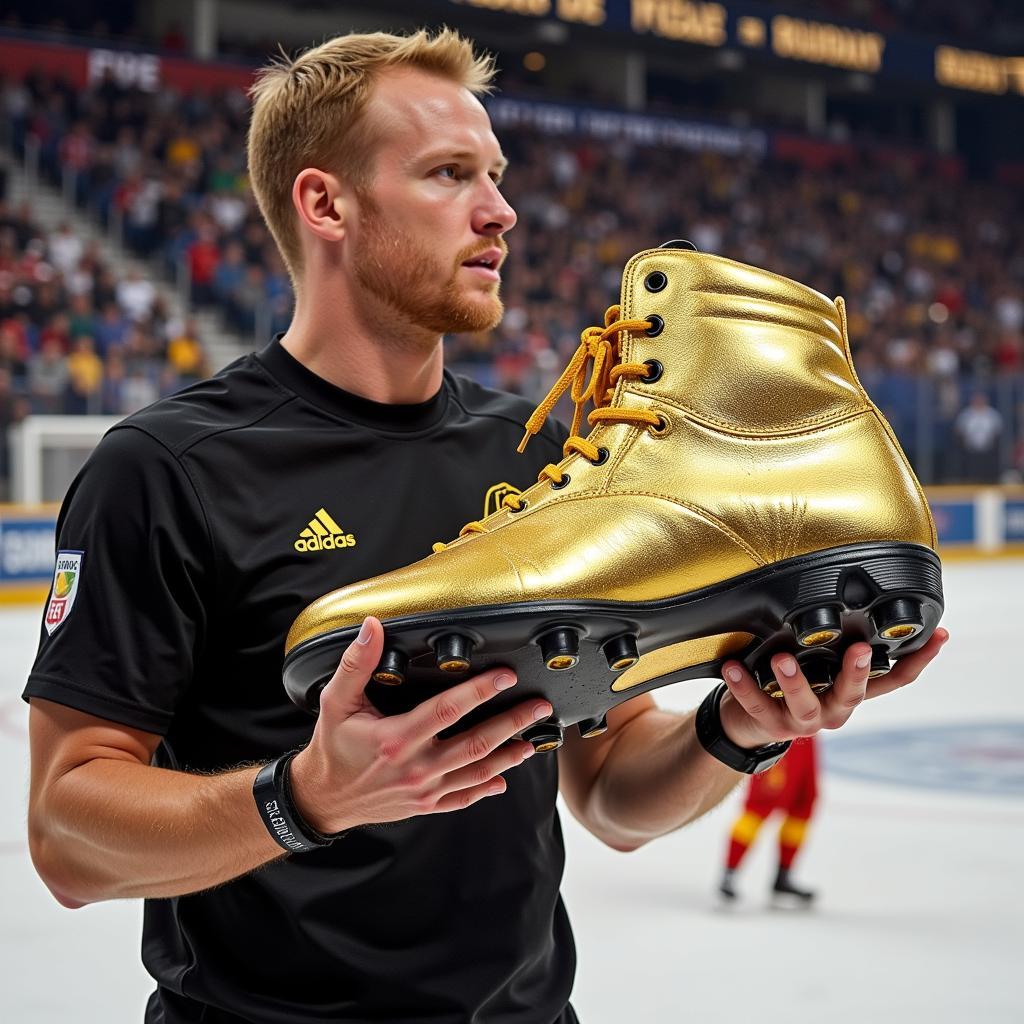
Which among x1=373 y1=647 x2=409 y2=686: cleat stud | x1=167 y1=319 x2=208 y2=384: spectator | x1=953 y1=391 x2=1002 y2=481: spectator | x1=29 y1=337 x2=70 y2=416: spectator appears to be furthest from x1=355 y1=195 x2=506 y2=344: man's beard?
x1=953 y1=391 x2=1002 y2=481: spectator

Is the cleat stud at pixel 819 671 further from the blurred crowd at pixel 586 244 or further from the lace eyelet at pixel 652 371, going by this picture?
the blurred crowd at pixel 586 244

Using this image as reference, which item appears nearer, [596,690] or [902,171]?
[596,690]

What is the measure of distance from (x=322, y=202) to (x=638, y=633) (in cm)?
70

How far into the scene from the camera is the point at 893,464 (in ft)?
4.88

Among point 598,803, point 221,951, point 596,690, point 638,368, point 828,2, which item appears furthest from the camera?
point 828,2

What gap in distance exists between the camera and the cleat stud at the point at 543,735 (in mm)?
1283

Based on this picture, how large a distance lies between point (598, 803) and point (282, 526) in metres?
0.59

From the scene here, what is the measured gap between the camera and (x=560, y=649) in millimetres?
1216

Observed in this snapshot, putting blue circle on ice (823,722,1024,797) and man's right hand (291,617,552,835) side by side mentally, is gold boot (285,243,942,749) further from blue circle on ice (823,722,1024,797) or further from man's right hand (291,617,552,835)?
blue circle on ice (823,722,1024,797)

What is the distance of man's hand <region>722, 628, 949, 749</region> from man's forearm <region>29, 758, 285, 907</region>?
1.59ft

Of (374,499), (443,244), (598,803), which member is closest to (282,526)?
(374,499)

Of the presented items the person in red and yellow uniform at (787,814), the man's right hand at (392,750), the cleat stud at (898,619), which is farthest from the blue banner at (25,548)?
the cleat stud at (898,619)

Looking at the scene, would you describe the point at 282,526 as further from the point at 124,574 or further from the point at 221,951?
the point at 221,951

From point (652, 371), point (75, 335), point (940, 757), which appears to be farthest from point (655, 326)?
point (75, 335)
